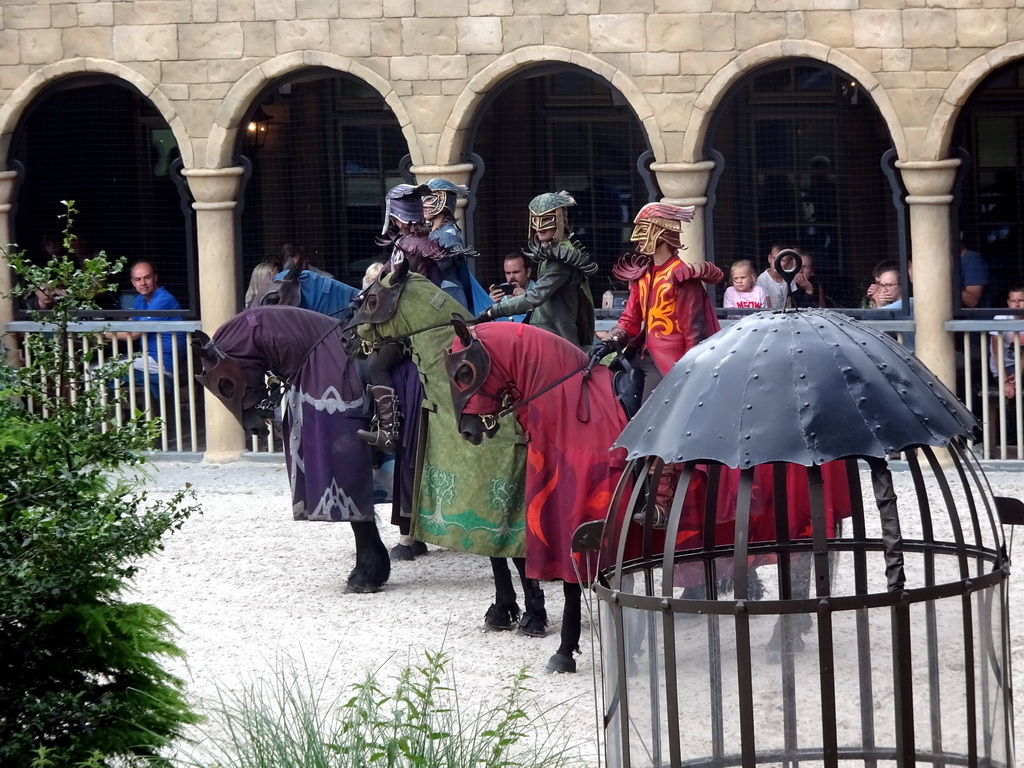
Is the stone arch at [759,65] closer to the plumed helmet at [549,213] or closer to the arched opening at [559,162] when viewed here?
the arched opening at [559,162]

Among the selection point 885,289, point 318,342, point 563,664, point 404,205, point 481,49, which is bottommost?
point 563,664

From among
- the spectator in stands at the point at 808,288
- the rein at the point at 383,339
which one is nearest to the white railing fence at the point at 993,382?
the spectator in stands at the point at 808,288

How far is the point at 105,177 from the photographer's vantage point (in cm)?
1398

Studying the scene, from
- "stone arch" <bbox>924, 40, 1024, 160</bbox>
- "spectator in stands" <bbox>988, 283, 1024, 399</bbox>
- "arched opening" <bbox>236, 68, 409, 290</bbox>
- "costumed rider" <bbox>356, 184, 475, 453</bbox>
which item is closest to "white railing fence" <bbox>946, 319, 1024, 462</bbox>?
"spectator in stands" <bbox>988, 283, 1024, 399</bbox>

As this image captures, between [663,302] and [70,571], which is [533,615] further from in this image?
[70,571]

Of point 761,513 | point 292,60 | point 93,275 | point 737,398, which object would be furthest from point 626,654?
point 292,60

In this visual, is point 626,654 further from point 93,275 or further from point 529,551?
point 529,551

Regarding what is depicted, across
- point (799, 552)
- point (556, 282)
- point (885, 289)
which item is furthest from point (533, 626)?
point (885, 289)

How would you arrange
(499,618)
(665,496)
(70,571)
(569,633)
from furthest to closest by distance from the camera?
(499,618) < (569,633) < (665,496) < (70,571)

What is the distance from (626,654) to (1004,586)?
40.4 inches

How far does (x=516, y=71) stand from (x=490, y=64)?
210 millimetres

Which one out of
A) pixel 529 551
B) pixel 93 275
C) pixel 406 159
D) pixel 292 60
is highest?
pixel 292 60

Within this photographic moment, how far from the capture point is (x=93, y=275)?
4746mm

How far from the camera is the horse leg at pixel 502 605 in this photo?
7.63m
